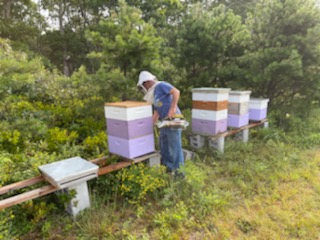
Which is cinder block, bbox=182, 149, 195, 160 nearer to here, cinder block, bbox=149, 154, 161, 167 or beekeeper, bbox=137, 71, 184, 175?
beekeeper, bbox=137, 71, 184, 175

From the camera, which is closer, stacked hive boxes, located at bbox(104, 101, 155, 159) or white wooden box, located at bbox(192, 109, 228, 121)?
stacked hive boxes, located at bbox(104, 101, 155, 159)

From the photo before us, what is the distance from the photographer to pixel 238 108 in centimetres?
474

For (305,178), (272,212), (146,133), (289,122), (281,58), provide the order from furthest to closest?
1. (289,122)
2. (281,58)
3. (305,178)
4. (146,133)
5. (272,212)

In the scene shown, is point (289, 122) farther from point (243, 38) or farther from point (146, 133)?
point (146, 133)

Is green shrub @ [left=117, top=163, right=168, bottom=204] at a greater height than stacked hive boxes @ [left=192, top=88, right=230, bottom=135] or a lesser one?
lesser

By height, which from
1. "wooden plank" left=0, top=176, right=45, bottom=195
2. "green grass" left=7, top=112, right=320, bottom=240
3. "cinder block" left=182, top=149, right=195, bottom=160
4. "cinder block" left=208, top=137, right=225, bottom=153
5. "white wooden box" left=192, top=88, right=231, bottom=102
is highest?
"white wooden box" left=192, top=88, right=231, bottom=102

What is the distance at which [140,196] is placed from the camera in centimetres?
300

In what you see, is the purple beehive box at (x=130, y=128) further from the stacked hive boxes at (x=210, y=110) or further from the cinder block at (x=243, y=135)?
the cinder block at (x=243, y=135)

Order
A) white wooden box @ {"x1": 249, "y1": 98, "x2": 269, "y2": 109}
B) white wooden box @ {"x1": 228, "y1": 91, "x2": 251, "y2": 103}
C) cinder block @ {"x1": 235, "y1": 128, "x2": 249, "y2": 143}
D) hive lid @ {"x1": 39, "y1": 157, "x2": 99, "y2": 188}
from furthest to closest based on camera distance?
white wooden box @ {"x1": 249, "y1": 98, "x2": 269, "y2": 109}, cinder block @ {"x1": 235, "y1": 128, "x2": 249, "y2": 143}, white wooden box @ {"x1": 228, "y1": 91, "x2": 251, "y2": 103}, hive lid @ {"x1": 39, "y1": 157, "x2": 99, "y2": 188}

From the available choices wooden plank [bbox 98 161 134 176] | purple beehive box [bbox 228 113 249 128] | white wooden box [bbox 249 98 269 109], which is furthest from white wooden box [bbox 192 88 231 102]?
wooden plank [bbox 98 161 134 176]

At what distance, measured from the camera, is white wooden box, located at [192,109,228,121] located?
13.7ft

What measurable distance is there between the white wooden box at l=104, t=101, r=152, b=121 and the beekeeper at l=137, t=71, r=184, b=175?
0.26 meters

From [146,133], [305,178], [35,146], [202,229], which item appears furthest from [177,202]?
[35,146]

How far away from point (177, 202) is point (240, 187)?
42.7 inches
